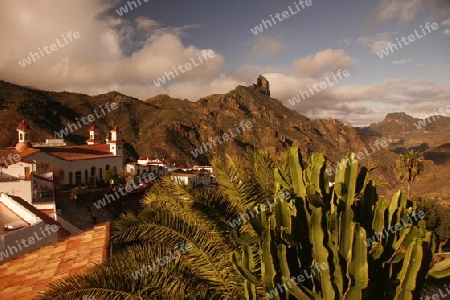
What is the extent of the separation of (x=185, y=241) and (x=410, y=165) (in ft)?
100

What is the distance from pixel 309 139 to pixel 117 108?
10220 centimetres

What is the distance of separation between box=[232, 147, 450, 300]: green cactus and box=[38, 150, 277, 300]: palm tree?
103 cm

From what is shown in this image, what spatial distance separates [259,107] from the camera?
197 m

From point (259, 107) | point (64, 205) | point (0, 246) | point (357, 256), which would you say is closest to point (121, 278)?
point (357, 256)

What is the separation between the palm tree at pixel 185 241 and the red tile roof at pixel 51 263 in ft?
3.26

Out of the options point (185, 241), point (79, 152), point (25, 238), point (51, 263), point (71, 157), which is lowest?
point (185, 241)

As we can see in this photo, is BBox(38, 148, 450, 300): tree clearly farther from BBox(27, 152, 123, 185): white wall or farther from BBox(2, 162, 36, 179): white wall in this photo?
A: BBox(27, 152, 123, 185): white wall

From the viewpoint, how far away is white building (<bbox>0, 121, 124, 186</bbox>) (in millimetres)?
43625

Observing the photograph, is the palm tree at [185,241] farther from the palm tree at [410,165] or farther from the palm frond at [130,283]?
the palm tree at [410,165]

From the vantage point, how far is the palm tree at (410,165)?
29.3 m

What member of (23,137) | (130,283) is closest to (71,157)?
(23,137)

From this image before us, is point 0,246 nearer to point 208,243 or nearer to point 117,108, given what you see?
point 208,243

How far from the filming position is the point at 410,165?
29.6m

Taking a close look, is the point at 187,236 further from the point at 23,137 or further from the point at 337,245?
the point at 23,137
